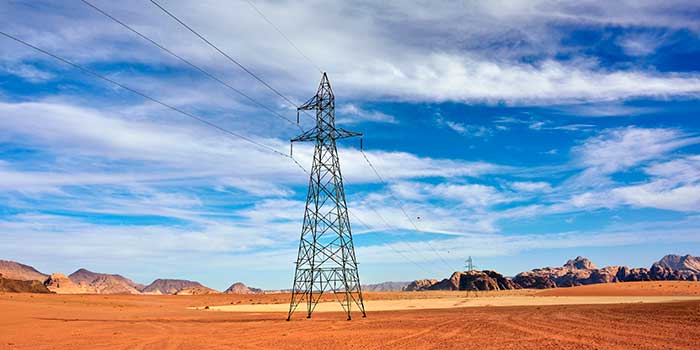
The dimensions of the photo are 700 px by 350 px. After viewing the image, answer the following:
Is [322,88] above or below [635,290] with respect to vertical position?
above

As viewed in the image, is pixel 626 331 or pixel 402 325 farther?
pixel 402 325

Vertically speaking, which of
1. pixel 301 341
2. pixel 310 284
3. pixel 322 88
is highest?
pixel 322 88

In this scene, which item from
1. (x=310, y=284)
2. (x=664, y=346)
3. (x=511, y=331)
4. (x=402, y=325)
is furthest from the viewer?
(x=310, y=284)

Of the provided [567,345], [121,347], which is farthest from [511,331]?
[121,347]

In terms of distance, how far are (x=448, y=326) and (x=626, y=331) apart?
1099 centimetres

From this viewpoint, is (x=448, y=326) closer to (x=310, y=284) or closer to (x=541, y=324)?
(x=541, y=324)

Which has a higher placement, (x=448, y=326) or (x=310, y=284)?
(x=310, y=284)

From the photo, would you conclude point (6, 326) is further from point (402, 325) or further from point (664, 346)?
point (664, 346)

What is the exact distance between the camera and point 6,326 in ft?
129

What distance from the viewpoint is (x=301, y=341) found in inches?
1087

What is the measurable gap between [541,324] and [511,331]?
4.87 meters

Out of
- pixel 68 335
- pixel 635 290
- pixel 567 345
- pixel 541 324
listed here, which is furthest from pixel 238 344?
pixel 635 290

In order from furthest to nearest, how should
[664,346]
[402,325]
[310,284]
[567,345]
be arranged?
1. [310,284]
2. [402,325]
3. [567,345]
4. [664,346]

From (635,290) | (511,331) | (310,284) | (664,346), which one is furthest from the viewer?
(635,290)
